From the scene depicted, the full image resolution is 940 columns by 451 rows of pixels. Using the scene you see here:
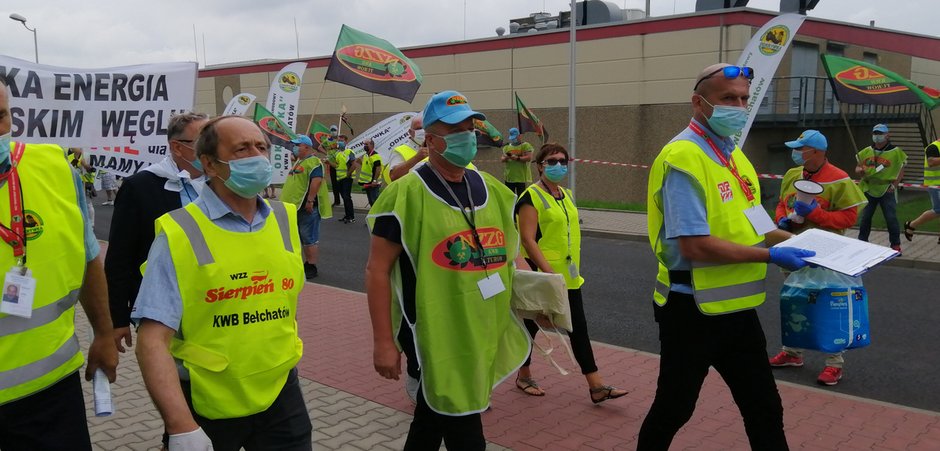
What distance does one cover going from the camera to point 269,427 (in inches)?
108

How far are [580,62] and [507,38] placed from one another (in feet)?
9.12

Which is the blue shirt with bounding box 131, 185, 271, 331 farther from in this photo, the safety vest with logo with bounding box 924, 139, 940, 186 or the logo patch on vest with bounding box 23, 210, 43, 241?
the safety vest with logo with bounding box 924, 139, 940, 186

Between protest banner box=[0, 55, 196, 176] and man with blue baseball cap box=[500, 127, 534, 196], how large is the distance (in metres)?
11.1

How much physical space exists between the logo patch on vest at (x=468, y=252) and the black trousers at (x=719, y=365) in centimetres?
85

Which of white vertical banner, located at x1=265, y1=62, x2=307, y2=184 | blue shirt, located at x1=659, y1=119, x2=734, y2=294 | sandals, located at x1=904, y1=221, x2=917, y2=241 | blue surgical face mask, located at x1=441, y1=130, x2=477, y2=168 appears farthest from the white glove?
white vertical banner, located at x1=265, y1=62, x2=307, y2=184

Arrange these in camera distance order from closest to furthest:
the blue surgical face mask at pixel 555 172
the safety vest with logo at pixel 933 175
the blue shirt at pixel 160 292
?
1. the blue shirt at pixel 160 292
2. the blue surgical face mask at pixel 555 172
3. the safety vest with logo at pixel 933 175

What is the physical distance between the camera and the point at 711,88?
338 cm

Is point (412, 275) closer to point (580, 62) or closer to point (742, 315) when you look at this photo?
point (742, 315)

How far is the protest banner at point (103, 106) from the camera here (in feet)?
16.0

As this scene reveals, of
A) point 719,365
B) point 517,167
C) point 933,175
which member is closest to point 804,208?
point 719,365

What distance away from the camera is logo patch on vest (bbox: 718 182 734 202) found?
3.23 m

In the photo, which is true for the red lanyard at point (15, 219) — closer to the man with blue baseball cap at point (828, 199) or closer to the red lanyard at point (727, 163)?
the red lanyard at point (727, 163)

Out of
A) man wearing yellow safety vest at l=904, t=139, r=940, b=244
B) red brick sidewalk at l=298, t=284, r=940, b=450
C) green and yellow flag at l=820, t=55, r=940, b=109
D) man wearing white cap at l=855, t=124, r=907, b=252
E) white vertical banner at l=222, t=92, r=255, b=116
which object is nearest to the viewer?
red brick sidewalk at l=298, t=284, r=940, b=450

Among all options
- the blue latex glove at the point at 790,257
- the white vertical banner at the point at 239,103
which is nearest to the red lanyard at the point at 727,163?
the blue latex glove at the point at 790,257
